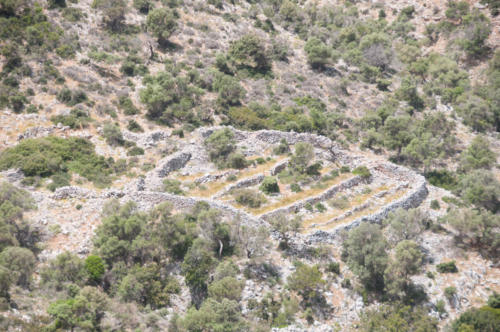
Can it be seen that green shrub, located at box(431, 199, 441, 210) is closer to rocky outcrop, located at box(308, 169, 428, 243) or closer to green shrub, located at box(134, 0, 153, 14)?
rocky outcrop, located at box(308, 169, 428, 243)

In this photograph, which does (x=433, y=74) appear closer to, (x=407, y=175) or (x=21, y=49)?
(x=407, y=175)

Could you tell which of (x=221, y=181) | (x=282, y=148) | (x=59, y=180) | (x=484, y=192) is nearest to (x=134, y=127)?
(x=59, y=180)

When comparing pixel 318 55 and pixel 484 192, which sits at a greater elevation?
pixel 318 55

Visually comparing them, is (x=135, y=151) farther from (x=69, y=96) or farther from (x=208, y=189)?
(x=69, y=96)

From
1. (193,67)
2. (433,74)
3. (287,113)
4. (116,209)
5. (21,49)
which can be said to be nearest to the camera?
(116,209)

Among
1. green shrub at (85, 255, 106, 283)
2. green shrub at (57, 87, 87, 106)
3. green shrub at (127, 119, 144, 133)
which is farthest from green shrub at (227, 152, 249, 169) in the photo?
green shrub at (57, 87, 87, 106)

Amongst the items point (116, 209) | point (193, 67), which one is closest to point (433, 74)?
point (193, 67)
